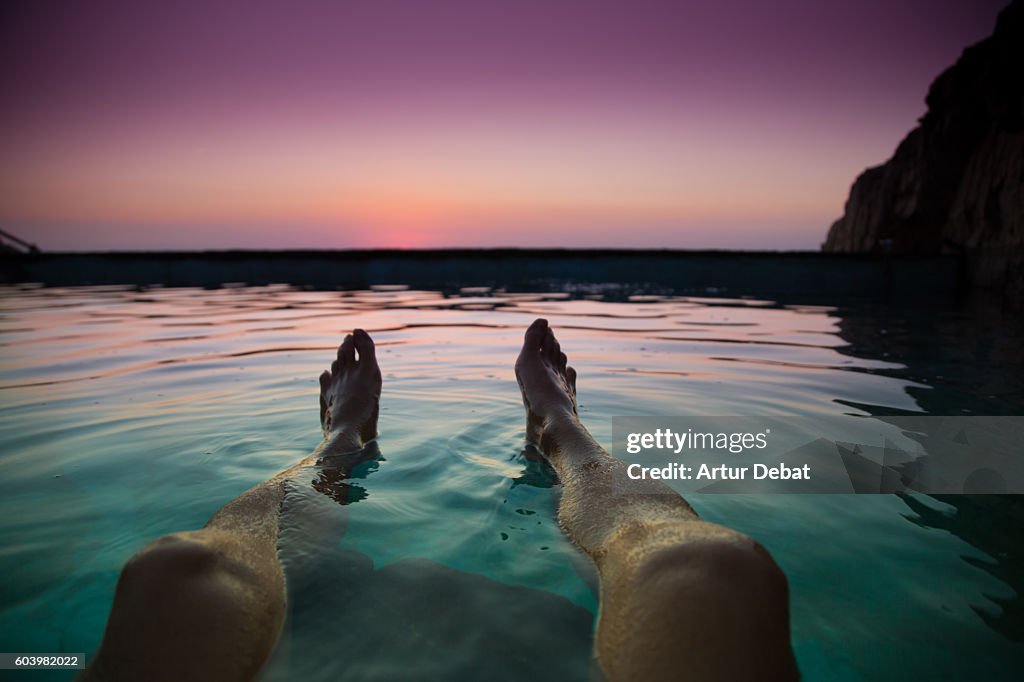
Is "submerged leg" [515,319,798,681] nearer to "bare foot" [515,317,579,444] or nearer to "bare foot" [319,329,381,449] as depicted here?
"bare foot" [515,317,579,444]

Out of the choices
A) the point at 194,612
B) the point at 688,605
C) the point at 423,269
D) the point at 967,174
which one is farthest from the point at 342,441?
the point at 967,174

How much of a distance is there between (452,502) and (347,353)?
119 cm

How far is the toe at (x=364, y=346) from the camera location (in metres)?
2.65

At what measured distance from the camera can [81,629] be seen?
3.94 ft

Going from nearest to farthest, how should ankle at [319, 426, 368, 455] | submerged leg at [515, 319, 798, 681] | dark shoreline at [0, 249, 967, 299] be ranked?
submerged leg at [515, 319, 798, 681], ankle at [319, 426, 368, 455], dark shoreline at [0, 249, 967, 299]

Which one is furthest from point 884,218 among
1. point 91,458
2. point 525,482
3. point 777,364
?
point 91,458

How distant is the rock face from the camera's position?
902 centimetres

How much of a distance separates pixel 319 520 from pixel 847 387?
309 cm

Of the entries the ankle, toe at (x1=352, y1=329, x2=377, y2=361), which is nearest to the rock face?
toe at (x1=352, y1=329, x2=377, y2=361)

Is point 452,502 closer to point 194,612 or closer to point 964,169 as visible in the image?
point 194,612

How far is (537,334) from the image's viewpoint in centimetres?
273

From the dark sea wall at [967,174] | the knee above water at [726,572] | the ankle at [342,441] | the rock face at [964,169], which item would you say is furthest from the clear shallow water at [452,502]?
the rock face at [964,169]

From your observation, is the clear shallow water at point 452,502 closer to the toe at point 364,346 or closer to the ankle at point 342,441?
the ankle at point 342,441

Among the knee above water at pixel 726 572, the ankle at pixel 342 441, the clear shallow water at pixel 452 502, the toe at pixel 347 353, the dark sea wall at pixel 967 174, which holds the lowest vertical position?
the clear shallow water at pixel 452 502
